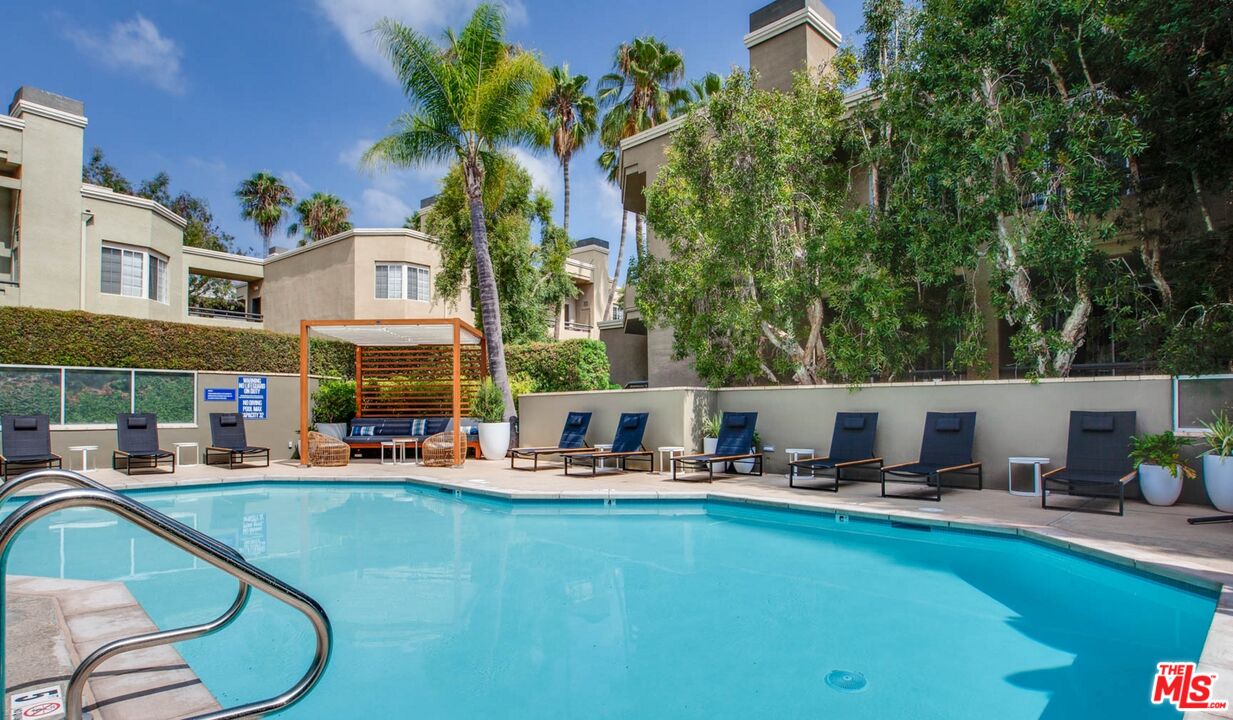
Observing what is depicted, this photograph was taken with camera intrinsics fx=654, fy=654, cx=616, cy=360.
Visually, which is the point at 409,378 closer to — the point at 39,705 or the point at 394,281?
the point at 394,281

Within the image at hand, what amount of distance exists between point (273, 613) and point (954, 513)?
692cm

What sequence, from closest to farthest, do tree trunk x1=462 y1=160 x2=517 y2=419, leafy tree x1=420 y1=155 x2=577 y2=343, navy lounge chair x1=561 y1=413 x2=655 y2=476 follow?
navy lounge chair x1=561 y1=413 x2=655 y2=476 → tree trunk x1=462 y1=160 x2=517 y2=419 → leafy tree x1=420 y1=155 x2=577 y2=343

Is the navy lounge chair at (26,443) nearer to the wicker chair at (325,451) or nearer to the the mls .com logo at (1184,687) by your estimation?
the wicker chair at (325,451)

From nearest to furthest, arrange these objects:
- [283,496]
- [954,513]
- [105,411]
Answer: [954,513]
[283,496]
[105,411]

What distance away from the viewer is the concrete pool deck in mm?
4832

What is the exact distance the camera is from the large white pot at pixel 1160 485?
→ 758cm

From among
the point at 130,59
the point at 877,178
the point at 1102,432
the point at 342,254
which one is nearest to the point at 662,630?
the point at 1102,432

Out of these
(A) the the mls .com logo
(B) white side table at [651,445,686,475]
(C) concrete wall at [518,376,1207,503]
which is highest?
(C) concrete wall at [518,376,1207,503]

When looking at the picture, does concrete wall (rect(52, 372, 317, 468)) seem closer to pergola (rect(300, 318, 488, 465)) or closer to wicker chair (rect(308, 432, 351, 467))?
pergola (rect(300, 318, 488, 465))

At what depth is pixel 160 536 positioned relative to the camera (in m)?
2.07

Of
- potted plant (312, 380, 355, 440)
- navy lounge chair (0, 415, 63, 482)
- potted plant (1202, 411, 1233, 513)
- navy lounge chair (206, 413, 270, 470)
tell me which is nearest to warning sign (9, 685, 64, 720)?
potted plant (1202, 411, 1233, 513)

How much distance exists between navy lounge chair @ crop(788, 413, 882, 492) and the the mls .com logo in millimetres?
5698

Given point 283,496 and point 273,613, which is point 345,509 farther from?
point 273,613

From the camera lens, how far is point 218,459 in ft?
47.1
